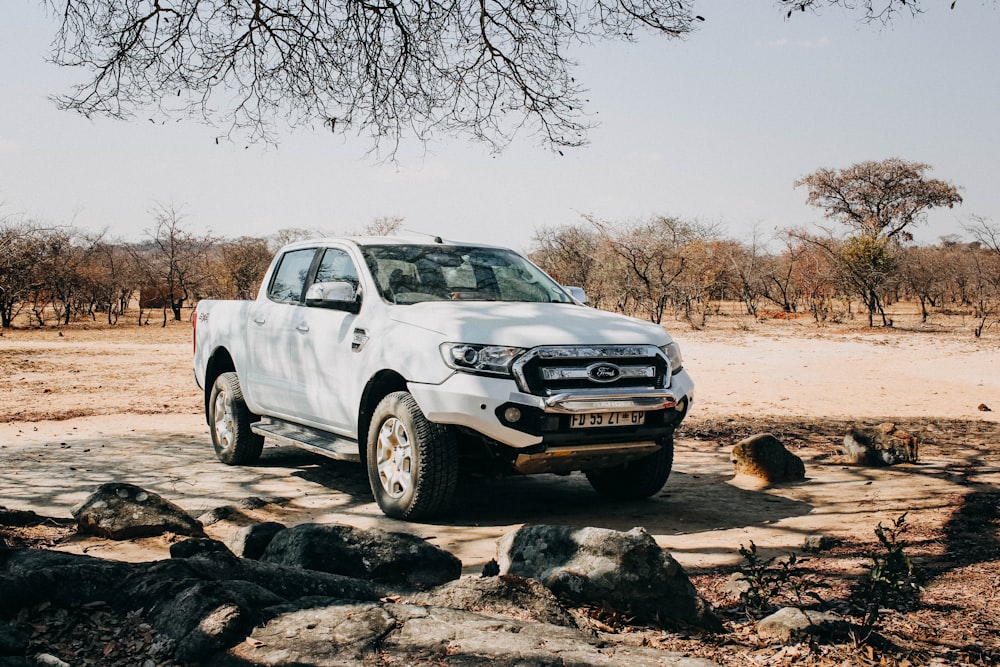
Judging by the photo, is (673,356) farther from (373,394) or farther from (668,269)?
(668,269)

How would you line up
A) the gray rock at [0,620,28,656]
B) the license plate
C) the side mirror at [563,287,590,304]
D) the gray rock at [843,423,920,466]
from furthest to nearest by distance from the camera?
the gray rock at [843,423,920,466], the side mirror at [563,287,590,304], the license plate, the gray rock at [0,620,28,656]

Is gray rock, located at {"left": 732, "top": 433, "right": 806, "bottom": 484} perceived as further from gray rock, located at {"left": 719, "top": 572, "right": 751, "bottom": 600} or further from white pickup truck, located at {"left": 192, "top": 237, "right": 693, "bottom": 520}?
gray rock, located at {"left": 719, "top": 572, "right": 751, "bottom": 600}

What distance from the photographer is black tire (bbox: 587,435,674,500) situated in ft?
21.9

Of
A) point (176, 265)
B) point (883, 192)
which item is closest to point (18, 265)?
point (176, 265)

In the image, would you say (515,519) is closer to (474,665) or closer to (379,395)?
(379,395)

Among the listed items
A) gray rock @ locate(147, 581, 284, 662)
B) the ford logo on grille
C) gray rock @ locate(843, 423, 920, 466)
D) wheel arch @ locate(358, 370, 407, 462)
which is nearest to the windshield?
wheel arch @ locate(358, 370, 407, 462)

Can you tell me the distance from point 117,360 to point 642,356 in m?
16.1

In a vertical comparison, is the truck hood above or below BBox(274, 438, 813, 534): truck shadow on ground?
above

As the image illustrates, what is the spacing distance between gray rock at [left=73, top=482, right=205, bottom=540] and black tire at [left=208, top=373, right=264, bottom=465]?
7.39 ft

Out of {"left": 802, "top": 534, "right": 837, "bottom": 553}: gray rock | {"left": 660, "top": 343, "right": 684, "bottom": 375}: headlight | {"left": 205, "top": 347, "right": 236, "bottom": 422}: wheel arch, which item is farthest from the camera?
{"left": 205, "top": 347, "right": 236, "bottom": 422}: wheel arch

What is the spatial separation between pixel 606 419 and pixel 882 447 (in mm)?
3593

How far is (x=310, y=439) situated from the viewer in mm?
6887

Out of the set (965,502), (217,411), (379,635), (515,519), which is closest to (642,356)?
(515,519)

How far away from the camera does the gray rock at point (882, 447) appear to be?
8078 mm
